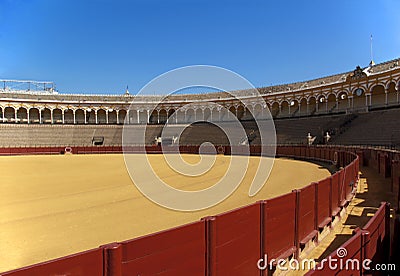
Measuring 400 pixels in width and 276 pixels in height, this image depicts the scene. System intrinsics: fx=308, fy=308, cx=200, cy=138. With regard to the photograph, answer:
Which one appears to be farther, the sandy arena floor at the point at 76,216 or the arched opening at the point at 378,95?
the arched opening at the point at 378,95

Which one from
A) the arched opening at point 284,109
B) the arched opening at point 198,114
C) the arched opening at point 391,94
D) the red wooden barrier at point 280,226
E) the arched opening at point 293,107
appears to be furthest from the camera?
the arched opening at point 198,114

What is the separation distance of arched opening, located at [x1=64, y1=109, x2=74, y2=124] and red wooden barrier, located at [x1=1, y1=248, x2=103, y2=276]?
51.8 m

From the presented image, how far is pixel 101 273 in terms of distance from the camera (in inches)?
80.6

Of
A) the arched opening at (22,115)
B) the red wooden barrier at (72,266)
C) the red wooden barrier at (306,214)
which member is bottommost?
the red wooden barrier at (306,214)

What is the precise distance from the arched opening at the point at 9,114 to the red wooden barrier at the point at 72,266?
167 ft

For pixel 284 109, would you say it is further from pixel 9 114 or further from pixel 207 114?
pixel 9 114

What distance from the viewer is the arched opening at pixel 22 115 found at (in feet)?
151

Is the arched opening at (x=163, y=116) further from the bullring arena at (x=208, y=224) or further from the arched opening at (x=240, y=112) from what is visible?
the bullring arena at (x=208, y=224)

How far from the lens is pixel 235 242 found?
121 inches

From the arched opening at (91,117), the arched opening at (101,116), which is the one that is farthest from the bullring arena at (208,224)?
the arched opening at (91,117)

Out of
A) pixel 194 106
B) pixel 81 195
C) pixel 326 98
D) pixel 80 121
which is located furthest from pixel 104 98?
pixel 81 195

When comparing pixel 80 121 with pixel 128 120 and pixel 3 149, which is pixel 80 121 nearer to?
pixel 128 120

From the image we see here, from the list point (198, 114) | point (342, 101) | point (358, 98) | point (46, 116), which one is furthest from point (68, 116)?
point (358, 98)

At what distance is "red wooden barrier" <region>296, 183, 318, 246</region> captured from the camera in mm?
4168
